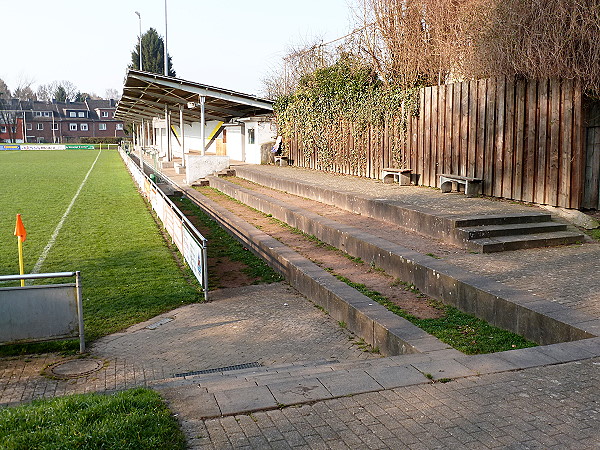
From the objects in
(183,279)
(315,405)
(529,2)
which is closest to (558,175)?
(529,2)

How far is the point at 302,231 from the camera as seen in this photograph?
42.6 ft

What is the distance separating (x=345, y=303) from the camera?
7.48 metres

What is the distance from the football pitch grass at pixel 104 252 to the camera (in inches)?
342

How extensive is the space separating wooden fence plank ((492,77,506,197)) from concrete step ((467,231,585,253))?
2.90 meters

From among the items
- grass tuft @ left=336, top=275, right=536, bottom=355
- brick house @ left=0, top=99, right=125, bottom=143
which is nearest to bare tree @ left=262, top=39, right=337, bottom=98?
grass tuft @ left=336, top=275, right=536, bottom=355

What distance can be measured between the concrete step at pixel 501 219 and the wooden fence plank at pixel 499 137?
2.29m

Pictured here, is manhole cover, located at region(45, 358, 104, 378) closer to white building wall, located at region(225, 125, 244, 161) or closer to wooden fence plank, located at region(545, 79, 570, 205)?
wooden fence plank, located at region(545, 79, 570, 205)

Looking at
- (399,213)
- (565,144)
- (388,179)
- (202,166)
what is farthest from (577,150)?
(202,166)

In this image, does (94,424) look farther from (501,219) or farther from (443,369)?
(501,219)

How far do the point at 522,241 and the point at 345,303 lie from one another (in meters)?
3.27

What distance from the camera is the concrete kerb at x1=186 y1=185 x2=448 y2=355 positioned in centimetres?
602

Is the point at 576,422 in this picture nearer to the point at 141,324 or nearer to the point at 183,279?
the point at 141,324

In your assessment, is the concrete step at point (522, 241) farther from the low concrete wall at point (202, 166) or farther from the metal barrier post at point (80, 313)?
the low concrete wall at point (202, 166)

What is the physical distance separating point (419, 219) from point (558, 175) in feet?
8.66
